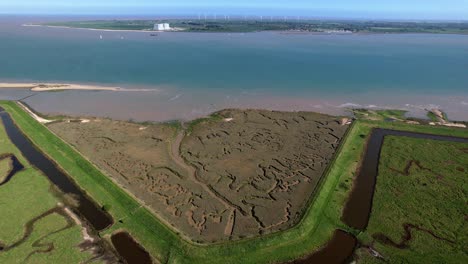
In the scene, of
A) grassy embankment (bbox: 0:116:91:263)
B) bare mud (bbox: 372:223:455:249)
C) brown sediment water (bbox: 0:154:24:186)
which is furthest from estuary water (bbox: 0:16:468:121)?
bare mud (bbox: 372:223:455:249)

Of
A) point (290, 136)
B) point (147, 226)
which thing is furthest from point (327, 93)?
point (147, 226)

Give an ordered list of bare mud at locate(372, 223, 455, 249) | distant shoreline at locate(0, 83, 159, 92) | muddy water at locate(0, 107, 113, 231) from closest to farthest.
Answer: bare mud at locate(372, 223, 455, 249), muddy water at locate(0, 107, 113, 231), distant shoreline at locate(0, 83, 159, 92)

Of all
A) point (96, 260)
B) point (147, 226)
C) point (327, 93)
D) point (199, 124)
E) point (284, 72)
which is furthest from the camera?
point (284, 72)

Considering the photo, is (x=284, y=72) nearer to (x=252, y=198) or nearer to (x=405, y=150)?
(x=405, y=150)

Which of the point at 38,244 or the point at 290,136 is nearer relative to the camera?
the point at 38,244

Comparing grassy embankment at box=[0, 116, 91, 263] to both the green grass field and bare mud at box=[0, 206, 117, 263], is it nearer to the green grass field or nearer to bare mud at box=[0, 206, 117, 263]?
bare mud at box=[0, 206, 117, 263]

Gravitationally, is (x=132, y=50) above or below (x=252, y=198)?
above
